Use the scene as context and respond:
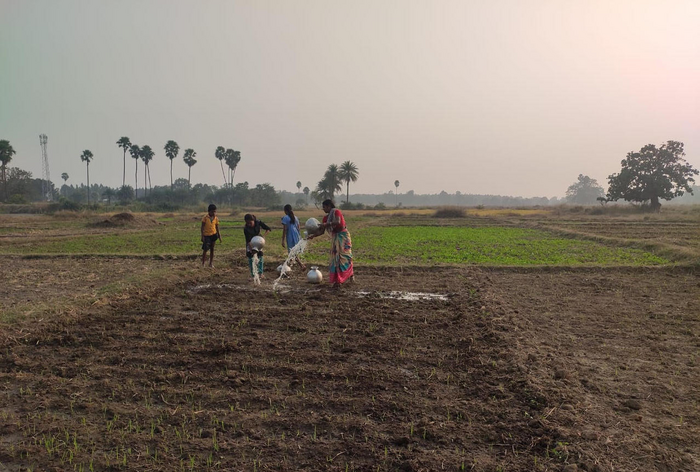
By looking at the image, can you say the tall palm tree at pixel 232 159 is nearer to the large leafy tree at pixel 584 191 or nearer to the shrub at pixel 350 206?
the shrub at pixel 350 206

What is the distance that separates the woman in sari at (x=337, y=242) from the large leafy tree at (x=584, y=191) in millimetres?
201517

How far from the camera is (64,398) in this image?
485cm

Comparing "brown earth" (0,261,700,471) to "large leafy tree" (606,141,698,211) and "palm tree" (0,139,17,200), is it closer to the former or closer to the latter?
"large leafy tree" (606,141,698,211)

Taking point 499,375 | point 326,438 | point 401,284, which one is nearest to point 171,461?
point 326,438

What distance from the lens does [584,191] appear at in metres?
188

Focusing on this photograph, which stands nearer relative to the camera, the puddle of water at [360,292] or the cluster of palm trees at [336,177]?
the puddle of water at [360,292]

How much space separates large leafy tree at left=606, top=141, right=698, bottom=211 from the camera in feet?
183

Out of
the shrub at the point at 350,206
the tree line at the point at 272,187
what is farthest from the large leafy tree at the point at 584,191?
the shrub at the point at 350,206

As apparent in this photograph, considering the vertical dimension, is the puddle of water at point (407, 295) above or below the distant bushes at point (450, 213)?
below

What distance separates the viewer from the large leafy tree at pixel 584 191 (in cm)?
18625

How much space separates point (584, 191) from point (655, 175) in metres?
147

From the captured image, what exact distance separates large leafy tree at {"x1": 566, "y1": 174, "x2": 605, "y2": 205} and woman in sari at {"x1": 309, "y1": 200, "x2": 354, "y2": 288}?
20152cm

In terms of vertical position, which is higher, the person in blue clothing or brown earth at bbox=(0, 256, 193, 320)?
the person in blue clothing

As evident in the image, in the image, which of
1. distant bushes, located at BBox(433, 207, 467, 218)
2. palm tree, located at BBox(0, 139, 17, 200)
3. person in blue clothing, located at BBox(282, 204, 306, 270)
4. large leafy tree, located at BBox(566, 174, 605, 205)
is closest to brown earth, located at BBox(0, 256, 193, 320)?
person in blue clothing, located at BBox(282, 204, 306, 270)
